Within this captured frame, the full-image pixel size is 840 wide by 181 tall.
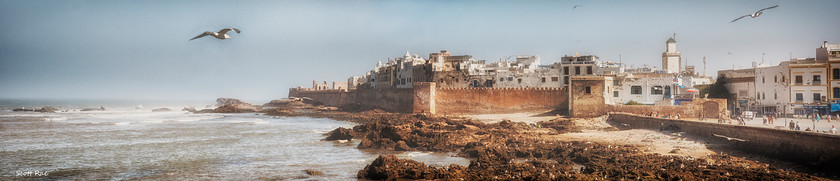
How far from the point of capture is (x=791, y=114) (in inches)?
1329

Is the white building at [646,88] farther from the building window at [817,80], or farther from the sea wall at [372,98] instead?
the sea wall at [372,98]

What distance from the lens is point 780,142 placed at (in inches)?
662

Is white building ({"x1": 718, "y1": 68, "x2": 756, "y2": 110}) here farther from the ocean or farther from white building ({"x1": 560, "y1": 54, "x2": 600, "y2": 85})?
the ocean

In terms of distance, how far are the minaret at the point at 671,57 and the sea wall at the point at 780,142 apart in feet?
125

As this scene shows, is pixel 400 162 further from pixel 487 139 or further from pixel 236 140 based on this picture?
pixel 236 140

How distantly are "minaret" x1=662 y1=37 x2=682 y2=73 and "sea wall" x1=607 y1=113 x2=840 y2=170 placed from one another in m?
38.1

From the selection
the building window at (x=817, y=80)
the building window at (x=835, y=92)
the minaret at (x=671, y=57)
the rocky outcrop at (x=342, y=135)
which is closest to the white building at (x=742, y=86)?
the building window at (x=817, y=80)

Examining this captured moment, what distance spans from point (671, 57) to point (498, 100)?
28431 mm

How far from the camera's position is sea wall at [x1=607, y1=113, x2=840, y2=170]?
1477 cm

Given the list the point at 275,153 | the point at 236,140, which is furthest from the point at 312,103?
the point at 275,153

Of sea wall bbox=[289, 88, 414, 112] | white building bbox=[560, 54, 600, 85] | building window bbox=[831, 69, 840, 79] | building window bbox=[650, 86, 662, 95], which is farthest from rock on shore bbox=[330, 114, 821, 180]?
sea wall bbox=[289, 88, 414, 112]

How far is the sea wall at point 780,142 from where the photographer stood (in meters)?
14.8

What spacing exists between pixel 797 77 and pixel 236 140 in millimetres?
36644

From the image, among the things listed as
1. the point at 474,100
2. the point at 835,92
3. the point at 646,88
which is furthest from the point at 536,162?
the point at 835,92
